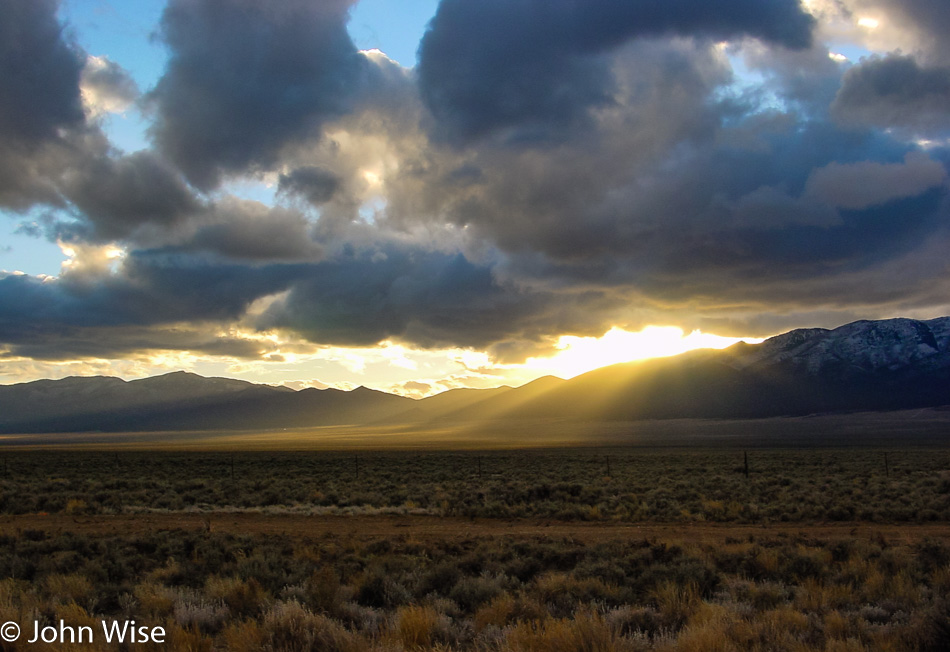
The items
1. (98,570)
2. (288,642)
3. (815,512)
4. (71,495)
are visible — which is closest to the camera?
(288,642)

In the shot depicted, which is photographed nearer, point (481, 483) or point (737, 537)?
point (737, 537)

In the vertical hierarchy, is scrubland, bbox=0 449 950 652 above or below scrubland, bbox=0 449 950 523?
above

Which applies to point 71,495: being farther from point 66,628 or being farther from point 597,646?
point 597,646

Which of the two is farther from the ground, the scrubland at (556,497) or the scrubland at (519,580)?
the scrubland at (519,580)

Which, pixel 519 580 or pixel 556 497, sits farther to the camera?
pixel 556 497

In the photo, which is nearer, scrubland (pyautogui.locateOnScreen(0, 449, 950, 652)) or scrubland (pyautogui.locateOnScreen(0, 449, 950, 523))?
scrubland (pyautogui.locateOnScreen(0, 449, 950, 652))

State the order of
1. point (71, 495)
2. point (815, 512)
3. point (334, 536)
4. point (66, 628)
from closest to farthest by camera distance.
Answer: point (66, 628) → point (334, 536) → point (815, 512) → point (71, 495)

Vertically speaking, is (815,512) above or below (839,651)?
below

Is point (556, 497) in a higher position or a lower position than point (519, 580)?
lower

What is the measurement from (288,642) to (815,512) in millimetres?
19858

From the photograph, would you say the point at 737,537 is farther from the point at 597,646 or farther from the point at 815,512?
the point at 597,646

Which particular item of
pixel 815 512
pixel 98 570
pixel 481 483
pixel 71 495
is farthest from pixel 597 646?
pixel 71 495

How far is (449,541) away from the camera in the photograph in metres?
16.6

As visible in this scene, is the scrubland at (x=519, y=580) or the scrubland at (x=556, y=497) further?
the scrubland at (x=556, y=497)
